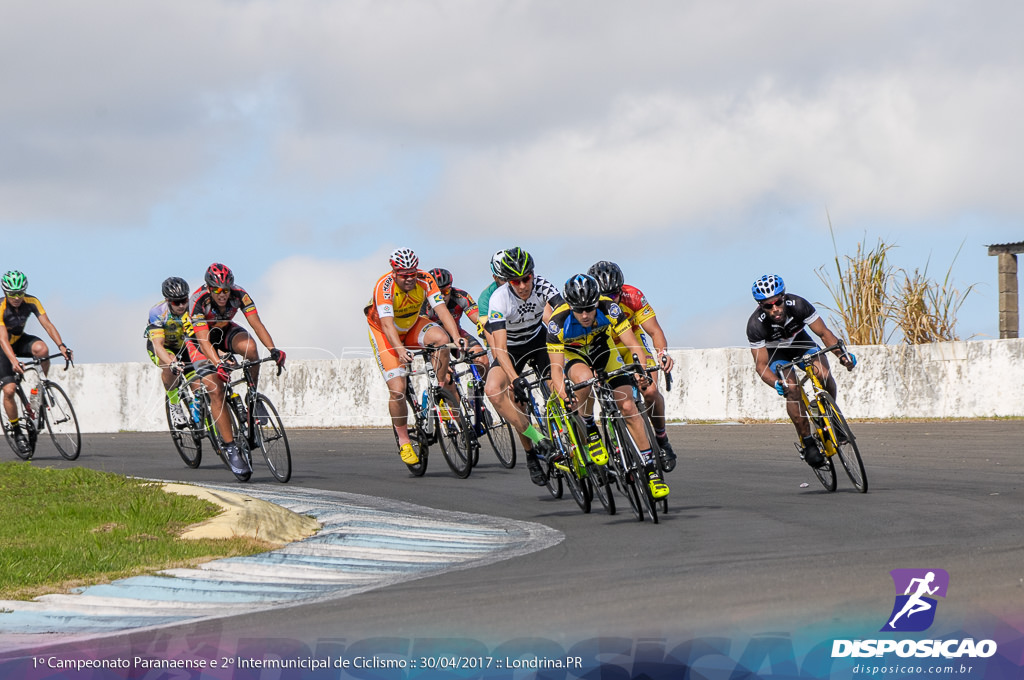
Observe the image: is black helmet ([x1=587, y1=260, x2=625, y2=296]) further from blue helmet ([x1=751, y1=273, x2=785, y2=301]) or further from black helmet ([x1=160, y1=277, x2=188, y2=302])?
black helmet ([x1=160, y1=277, x2=188, y2=302])

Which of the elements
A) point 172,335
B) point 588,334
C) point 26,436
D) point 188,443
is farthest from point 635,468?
point 26,436

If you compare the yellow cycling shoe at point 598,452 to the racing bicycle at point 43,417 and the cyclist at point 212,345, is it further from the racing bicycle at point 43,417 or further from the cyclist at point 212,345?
the racing bicycle at point 43,417

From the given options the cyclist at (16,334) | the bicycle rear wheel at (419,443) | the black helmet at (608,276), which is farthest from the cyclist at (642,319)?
the cyclist at (16,334)

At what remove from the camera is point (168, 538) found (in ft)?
30.9

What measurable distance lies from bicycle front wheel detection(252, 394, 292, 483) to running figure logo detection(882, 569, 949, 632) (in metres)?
7.76

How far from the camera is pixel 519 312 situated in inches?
462

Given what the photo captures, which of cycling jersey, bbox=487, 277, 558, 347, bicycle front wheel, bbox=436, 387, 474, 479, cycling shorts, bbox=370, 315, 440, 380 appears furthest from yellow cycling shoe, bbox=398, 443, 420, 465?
cycling jersey, bbox=487, 277, 558, 347

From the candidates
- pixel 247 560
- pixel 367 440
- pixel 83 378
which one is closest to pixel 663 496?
pixel 247 560

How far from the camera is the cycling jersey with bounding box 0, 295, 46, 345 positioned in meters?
16.5

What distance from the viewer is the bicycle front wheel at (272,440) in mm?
13516

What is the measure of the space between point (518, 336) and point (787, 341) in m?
2.32

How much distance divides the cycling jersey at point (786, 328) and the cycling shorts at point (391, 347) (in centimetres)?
334

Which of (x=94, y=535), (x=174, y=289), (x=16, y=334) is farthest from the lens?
(x=16, y=334)

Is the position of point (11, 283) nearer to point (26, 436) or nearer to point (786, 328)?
point (26, 436)
